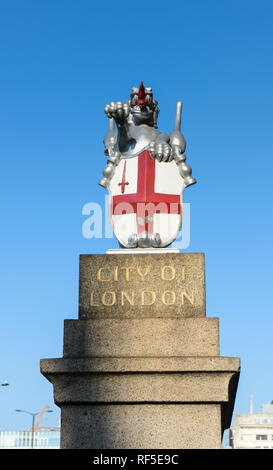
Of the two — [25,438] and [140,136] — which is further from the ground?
[25,438]

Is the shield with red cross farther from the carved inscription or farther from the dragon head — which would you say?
the carved inscription

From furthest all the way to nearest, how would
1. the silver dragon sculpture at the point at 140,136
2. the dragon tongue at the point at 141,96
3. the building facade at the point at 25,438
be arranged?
1. the building facade at the point at 25,438
2. the dragon tongue at the point at 141,96
3. the silver dragon sculpture at the point at 140,136

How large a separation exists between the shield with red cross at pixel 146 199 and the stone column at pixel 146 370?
3.55ft

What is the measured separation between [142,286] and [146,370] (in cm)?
114

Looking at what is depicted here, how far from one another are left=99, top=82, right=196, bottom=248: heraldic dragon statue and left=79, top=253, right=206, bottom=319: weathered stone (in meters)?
0.71

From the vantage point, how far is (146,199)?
10445mm

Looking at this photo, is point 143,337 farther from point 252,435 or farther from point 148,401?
point 252,435

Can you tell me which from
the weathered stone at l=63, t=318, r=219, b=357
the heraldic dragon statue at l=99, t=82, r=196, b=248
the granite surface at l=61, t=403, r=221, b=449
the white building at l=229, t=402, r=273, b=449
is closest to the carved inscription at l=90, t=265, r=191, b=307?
the weathered stone at l=63, t=318, r=219, b=357

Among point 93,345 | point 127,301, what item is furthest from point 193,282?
point 93,345

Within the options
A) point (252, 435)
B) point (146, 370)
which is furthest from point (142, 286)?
point (252, 435)

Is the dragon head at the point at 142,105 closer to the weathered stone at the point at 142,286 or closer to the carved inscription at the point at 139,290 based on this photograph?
the weathered stone at the point at 142,286

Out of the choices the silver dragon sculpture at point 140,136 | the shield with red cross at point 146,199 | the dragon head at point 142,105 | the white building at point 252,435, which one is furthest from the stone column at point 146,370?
the white building at point 252,435

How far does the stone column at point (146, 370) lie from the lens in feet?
28.6
